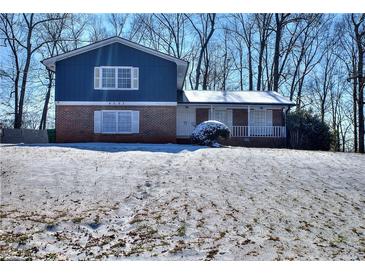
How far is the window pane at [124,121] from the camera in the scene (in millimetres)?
20219

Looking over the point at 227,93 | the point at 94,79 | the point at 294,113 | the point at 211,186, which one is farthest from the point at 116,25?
the point at 211,186

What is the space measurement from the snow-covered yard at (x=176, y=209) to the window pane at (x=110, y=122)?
7899 millimetres

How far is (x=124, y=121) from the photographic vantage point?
20250 millimetres

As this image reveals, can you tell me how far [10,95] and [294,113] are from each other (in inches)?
906

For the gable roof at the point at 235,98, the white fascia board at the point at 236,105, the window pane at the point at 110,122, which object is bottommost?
the window pane at the point at 110,122

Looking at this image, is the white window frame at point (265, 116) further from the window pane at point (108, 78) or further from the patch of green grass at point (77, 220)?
the patch of green grass at point (77, 220)

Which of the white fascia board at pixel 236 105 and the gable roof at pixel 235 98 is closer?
the white fascia board at pixel 236 105

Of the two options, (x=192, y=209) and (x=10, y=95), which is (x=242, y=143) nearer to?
(x=192, y=209)

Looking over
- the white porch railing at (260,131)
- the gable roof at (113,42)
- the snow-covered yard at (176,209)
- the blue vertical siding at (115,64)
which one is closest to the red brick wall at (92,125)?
the blue vertical siding at (115,64)

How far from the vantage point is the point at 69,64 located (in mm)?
20125

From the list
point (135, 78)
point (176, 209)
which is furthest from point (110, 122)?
point (176, 209)

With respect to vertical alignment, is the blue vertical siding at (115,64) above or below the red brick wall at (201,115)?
above

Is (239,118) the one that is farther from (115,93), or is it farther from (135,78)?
(115,93)

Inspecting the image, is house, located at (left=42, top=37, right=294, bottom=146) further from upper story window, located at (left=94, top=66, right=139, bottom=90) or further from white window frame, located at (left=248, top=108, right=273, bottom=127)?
white window frame, located at (left=248, top=108, right=273, bottom=127)
